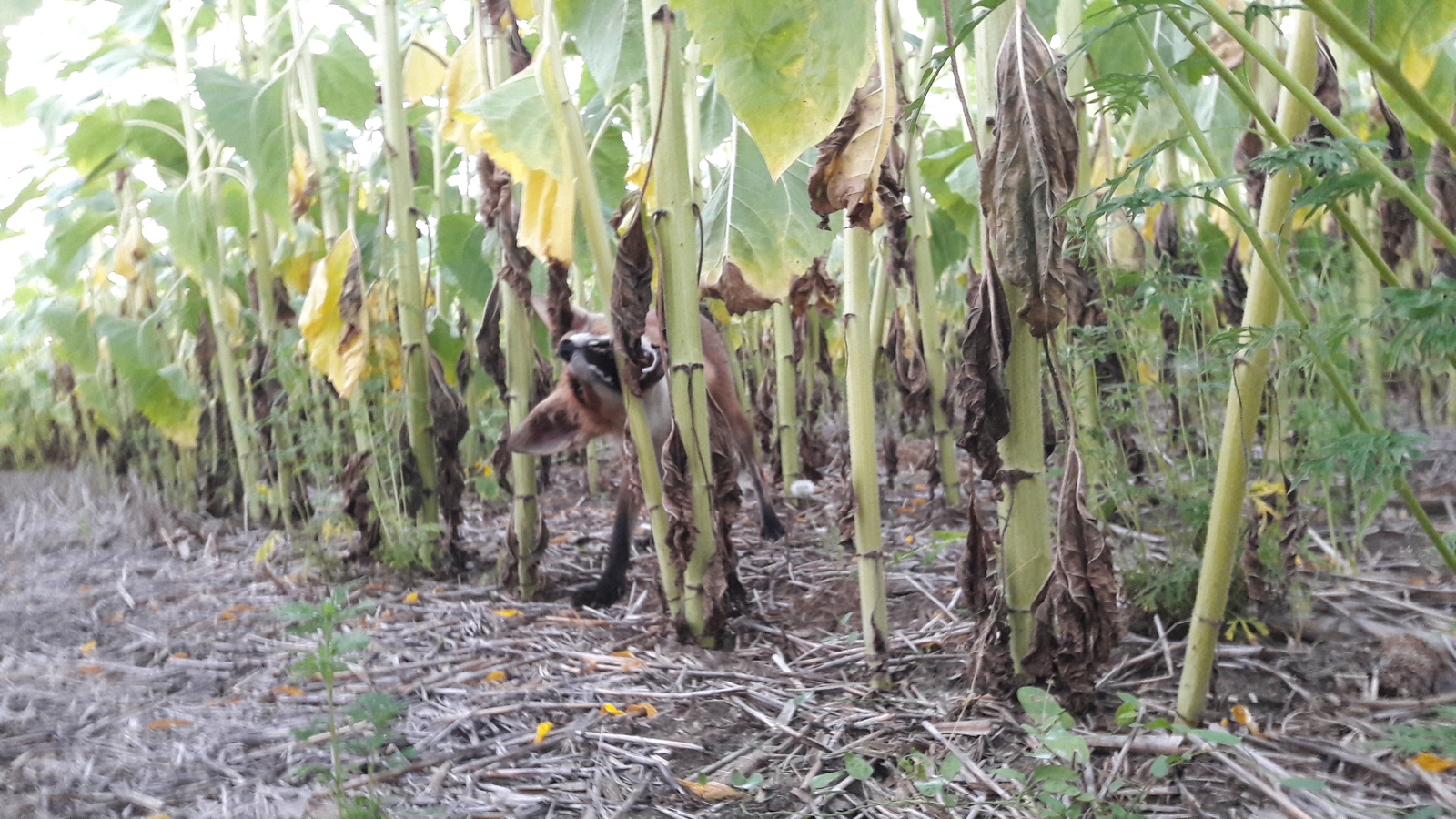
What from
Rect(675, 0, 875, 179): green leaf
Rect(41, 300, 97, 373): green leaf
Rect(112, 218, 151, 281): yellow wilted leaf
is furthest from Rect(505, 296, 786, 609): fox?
Rect(41, 300, 97, 373): green leaf

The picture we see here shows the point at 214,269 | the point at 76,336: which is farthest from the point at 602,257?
the point at 76,336

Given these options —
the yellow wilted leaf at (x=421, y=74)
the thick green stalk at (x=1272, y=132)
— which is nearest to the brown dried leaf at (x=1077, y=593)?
the thick green stalk at (x=1272, y=132)

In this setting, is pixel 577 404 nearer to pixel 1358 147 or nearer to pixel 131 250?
pixel 1358 147

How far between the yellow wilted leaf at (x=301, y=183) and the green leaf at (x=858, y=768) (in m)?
2.02

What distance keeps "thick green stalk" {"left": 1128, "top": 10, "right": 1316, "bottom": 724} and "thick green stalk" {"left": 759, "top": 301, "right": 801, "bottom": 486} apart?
181 centimetres

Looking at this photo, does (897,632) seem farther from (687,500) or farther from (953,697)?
(687,500)

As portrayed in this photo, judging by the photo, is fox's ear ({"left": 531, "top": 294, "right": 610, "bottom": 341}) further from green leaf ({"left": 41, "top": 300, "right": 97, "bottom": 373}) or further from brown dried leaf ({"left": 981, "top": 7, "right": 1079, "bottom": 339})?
green leaf ({"left": 41, "top": 300, "right": 97, "bottom": 373})

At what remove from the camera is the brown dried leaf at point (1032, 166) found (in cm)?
115

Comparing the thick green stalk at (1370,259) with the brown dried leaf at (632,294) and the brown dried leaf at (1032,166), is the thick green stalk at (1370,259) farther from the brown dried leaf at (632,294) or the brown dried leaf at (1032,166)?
the brown dried leaf at (632,294)

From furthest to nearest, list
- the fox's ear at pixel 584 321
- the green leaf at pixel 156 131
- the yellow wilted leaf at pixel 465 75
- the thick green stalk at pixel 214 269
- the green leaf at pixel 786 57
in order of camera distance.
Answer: the green leaf at pixel 156 131
the thick green stalk at pixel 214 269
the fox's ear at pixel 584 321
the yellow wilted leaf at pixel 465 75
the green leaf at pixel 786 57

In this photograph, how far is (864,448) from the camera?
5.20 feet

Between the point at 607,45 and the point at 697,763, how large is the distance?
135cm

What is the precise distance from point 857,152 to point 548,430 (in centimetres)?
126

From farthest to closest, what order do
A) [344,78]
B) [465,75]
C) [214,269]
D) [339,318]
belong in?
[214,269]
[344,78]
[339,318]
[465,75]
